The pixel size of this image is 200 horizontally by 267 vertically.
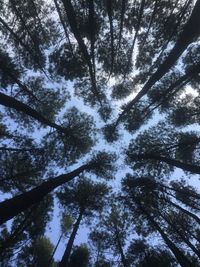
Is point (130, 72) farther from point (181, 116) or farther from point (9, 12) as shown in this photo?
point (9, 12)

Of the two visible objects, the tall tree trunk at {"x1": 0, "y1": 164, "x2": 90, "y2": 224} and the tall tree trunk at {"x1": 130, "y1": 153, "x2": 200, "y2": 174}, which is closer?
the tall tree trunk at {"x1": 0, "y1": 164, "x2": 90, "y2": 224}

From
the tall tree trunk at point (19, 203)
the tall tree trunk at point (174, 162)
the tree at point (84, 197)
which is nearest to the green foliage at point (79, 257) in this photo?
the tree at point (84, 197)

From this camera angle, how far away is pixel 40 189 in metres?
9.02

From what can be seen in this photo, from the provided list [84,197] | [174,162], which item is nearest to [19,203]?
[174,162]

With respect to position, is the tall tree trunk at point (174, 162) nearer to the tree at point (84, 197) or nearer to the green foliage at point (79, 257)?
the tree at point (84, 197)

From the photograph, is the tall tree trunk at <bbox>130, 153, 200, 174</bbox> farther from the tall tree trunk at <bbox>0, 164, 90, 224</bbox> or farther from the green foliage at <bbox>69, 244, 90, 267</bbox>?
the green foliage at <bbox>69, 244, 90, 267</bbox>

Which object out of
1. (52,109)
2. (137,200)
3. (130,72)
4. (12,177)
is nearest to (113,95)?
(130,72)

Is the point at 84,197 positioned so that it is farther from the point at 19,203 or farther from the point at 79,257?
the point at 19,203

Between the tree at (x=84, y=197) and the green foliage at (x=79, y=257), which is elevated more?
the tree at (x=84, y=197)

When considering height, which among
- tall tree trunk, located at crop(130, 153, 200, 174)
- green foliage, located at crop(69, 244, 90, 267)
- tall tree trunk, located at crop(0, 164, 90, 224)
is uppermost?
tall tree trunk, located at crop(130, 153, 200, 174)

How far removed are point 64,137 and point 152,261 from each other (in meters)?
8.50

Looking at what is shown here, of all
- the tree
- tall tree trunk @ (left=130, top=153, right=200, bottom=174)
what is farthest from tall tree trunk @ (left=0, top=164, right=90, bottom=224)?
the tree

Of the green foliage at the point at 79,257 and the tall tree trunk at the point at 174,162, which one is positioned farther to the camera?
the green foliage at the point at 79,257

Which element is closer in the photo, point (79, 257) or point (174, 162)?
point (174, 162)
